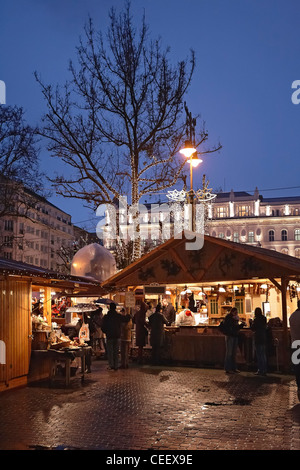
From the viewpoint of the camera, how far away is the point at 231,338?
49.7ft

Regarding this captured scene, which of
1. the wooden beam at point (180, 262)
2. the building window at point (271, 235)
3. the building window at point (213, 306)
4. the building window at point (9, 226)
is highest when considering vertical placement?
the building window at point (271, 235)

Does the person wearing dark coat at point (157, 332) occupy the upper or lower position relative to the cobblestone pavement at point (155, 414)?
upper

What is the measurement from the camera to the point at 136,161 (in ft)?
75.9

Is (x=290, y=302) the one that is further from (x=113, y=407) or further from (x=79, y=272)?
(x=113, y=407)

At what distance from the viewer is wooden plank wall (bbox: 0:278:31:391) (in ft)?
39.0

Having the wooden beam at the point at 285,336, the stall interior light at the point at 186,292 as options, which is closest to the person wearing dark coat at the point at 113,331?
the wooden beam at the point at 285,336

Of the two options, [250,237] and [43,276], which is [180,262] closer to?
[43,276]

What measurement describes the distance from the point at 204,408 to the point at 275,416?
1.36m

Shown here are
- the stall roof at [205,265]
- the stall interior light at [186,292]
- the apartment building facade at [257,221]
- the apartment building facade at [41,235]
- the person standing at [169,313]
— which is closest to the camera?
the stall roof at [205,265]

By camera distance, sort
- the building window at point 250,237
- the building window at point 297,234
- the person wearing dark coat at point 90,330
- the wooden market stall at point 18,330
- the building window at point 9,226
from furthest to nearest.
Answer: the building window at point 250,237 → the building window at point 297,234 → the building window at point 9,226 → the person wearing dark coat at point 90,330 → the wooden market stall at point 18,330

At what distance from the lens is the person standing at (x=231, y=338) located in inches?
591

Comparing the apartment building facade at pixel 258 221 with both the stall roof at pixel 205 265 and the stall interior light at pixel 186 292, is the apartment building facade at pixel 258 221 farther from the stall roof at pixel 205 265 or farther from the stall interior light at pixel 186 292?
the stall roof at pixel 205 265

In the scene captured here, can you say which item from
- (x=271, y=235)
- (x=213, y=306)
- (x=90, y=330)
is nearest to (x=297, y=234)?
(x=271, y=235)

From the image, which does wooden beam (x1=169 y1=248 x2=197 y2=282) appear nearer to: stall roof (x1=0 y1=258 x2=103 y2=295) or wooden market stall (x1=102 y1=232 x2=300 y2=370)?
wooden market stall (x1=102 y1=232 x2=300 y2=370)
